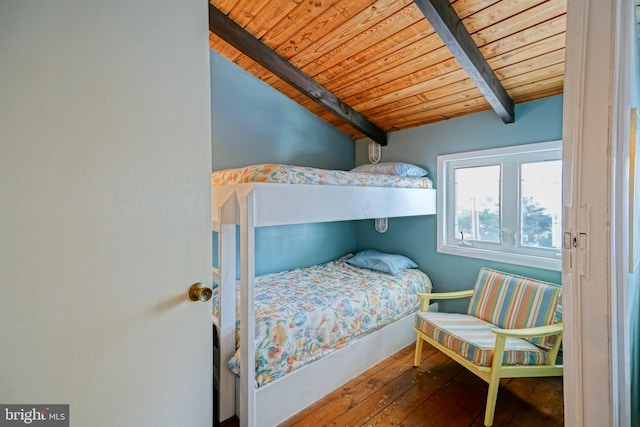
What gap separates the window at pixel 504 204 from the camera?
2.15 m

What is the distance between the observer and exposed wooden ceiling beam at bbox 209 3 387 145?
1944 mm

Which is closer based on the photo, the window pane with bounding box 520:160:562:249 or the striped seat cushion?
the striped seat cushion

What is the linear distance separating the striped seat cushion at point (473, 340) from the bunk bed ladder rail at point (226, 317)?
134 cm

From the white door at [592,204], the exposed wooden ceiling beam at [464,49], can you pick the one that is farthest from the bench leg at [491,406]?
the exposed wooden ceiling beam at [464,49]

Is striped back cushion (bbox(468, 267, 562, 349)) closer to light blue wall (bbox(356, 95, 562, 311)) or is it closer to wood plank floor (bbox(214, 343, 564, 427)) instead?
light blue wall (bbox(356, 95, 562, 311))

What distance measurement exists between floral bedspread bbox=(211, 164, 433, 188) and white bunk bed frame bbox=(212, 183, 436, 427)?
0.04m

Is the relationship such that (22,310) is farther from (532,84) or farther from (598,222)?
(532,84)

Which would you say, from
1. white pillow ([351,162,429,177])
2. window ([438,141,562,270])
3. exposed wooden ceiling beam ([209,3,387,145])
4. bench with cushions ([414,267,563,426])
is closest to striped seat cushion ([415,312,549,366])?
bench with cushions ([414,267,563,426])

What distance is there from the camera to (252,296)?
4.72 ft

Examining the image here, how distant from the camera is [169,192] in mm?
798

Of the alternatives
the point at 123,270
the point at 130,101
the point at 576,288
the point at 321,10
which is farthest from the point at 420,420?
the point at 321,10

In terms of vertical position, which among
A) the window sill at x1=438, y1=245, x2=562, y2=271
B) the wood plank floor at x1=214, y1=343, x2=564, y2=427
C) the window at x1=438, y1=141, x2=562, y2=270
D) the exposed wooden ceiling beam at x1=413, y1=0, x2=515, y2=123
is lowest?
the wood plank floor at x1=214, y1=343, x2=564, y2=427

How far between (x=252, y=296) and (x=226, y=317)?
1.00 feet

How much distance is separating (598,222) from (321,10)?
1.85 metres
